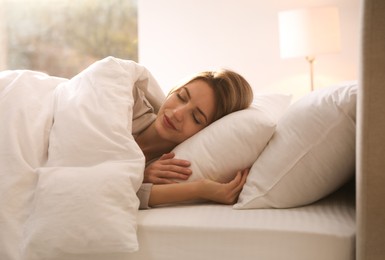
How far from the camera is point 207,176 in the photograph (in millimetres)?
1145

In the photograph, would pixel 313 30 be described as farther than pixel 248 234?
Yes

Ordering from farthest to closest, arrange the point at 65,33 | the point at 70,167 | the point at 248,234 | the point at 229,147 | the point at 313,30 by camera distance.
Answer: the point at 65,33 < the point at 313,30 < the point at 229,147 < the point at 70,167 < the point at 248,234

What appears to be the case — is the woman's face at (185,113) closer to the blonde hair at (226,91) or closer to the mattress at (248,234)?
the blonde hair at (226,91)

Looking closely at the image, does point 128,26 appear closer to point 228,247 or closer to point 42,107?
point 42,107

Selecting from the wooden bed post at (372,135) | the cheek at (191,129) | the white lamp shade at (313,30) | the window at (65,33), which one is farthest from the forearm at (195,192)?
the window at (65,33)

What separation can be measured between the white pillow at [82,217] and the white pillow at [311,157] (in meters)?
0.27

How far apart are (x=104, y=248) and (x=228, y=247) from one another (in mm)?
237

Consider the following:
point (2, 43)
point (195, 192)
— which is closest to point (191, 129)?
point (195, 192)

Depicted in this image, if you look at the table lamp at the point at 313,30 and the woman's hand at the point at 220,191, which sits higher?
the table lamp at the point at 313,30

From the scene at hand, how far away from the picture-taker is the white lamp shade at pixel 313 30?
2.66 m

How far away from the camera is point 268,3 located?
123 inches

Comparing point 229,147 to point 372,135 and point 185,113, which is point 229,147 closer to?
point 185,113

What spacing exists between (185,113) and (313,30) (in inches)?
63.8

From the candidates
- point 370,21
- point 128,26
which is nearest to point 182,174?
point 370,21
